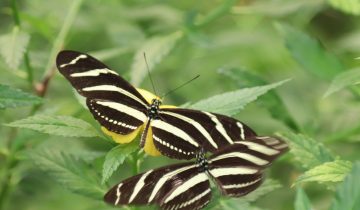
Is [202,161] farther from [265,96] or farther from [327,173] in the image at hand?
[265,96]

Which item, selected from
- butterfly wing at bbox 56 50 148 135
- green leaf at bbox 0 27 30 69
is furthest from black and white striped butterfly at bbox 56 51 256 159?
green leaf at bbox 0 27 30 69

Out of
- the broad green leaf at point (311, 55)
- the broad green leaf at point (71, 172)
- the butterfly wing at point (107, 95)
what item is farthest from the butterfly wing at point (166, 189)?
the broad green leaf at point (311, 55)

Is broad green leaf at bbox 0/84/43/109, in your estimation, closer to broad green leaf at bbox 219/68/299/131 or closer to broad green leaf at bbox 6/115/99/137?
broad green leaf at bbox 6/115/99/137

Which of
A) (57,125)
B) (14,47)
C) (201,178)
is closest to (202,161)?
(201,178)

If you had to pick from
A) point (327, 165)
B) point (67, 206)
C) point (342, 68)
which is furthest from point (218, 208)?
point (67, 206)

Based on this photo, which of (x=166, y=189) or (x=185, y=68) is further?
(x=185, y=68)

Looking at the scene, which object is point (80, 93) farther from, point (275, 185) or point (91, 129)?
point (275, 185)

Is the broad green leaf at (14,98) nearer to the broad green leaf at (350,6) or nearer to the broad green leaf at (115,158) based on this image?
the broad green leaf at (115,158)
